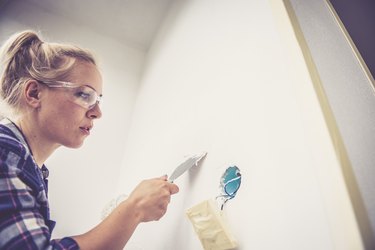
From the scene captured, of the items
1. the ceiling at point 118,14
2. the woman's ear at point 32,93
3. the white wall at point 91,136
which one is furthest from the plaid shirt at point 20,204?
the ceiling at point 118,14

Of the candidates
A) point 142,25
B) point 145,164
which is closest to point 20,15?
point 142,25

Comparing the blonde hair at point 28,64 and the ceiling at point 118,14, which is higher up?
the ceiling at point 118,14

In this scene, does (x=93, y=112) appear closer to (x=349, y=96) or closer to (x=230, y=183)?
(x=230, y=183)

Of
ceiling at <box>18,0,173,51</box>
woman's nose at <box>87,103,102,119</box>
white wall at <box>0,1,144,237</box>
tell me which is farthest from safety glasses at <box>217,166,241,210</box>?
ceiling at <box>18,0,173,51</box>

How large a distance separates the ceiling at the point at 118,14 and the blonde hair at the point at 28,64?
105 cm

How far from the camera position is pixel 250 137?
0.56 m

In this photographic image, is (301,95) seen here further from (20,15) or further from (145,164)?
(20,15)

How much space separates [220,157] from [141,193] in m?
0.25

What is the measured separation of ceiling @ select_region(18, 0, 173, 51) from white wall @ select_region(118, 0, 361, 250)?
760mm

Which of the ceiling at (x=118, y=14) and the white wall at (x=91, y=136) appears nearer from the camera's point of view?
the white wall at (x=91, y=136)

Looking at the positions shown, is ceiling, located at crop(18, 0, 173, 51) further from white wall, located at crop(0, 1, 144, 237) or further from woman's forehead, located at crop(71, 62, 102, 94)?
woman's forehead, located at crop(71, 62, 102, 94)

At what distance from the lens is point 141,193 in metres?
0.66

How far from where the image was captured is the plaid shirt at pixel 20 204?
444 millimetres

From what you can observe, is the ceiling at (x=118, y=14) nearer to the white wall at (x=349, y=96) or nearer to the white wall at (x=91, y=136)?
the white wall at (x=91, y=136)
